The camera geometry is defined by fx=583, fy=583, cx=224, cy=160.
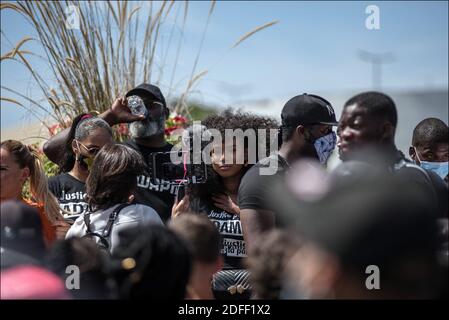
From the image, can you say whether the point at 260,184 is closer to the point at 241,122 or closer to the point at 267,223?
the point at 267,223

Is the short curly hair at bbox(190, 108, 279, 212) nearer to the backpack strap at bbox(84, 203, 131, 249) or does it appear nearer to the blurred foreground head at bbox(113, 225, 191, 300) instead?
the backpack strap at bbox(84, 203, 131, 249)

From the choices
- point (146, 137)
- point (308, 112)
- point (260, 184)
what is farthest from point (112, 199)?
Result: point (146, 137)

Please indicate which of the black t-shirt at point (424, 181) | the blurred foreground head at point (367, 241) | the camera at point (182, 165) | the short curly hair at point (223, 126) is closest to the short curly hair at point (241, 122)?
the short curly hair at point (223, 126)

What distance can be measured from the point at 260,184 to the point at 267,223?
184 mm

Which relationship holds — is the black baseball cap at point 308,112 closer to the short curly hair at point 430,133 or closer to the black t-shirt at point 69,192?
the short curly hair at point 430,133

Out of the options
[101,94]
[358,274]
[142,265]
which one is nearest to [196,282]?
[142,265]

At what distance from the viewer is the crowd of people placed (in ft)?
4.48

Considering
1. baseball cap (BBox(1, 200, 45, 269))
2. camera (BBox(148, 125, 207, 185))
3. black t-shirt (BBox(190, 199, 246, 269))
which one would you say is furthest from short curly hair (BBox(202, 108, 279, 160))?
baseball cap (BBox(1, 200, 45, 269))

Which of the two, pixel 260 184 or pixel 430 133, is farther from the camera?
pixel 430 133

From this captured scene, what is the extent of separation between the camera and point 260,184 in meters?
2.72
